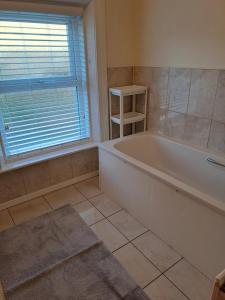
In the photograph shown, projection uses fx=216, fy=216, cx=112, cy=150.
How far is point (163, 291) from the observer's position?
1375 mm

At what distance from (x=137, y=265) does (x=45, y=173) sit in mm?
1329

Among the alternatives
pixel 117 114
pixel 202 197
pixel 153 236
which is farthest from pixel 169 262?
pixel 117 114

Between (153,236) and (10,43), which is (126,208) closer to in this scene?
(153,236)

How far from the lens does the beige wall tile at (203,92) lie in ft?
6.04

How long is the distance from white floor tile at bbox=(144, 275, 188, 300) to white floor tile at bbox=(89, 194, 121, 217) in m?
0.75

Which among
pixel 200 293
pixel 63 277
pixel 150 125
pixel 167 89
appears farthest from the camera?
pixel 150 125

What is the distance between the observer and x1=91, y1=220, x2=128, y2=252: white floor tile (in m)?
1.72

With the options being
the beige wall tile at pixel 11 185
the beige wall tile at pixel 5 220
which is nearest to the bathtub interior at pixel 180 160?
the beige wall tile at pixel 11 185

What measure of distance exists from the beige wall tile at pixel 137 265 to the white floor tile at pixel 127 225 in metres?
0.13

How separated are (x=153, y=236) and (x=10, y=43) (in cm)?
211

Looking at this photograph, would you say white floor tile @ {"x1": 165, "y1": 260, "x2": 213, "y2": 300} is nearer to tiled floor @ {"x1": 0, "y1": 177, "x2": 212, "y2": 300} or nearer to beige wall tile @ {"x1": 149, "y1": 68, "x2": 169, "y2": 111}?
tiled floor @ {"x1": 0, "y1": 177, "x2": 212, "y2": 300}

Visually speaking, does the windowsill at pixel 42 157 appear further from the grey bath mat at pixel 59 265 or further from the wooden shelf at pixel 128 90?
the wooden shelf at pixel 128 90

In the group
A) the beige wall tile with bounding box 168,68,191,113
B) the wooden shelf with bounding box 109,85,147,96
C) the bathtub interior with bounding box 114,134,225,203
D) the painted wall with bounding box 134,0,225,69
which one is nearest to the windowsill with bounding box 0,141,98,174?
the bathtub interior with bounding box 114,134,225,203

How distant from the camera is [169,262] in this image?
5.14 feet
